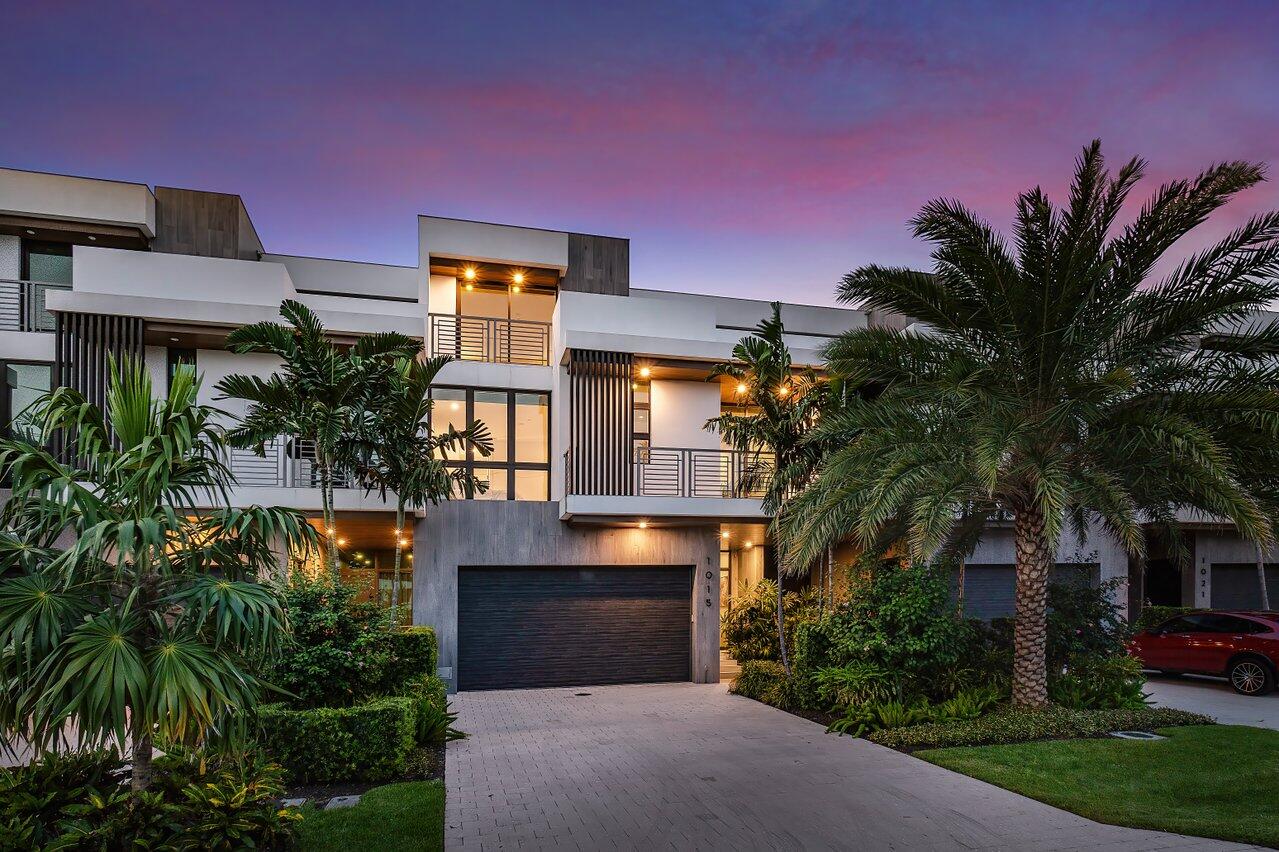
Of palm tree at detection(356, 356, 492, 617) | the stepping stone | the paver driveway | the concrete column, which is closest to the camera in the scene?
the paver driveway

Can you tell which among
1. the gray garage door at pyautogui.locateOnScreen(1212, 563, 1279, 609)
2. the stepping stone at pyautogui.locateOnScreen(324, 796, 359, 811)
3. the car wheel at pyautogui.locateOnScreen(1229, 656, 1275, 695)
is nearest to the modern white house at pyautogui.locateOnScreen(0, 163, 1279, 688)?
the car wheel at pyautogui.locateOnScreen(1229, 656, 1275, 695)

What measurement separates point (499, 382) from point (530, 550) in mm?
3528

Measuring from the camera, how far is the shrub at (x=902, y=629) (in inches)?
433

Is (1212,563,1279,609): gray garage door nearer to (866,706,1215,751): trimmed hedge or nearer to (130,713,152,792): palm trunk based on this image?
(866,706,1215,751): trimmed hedge

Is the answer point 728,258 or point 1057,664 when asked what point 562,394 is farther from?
point 1057,664

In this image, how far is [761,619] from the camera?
15250mm

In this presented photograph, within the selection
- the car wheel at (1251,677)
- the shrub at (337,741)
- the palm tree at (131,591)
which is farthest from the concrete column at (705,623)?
the palm tree at (131,591)

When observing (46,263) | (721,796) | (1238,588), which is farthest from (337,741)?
(1238,588)

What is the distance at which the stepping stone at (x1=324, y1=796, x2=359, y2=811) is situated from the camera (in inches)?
296

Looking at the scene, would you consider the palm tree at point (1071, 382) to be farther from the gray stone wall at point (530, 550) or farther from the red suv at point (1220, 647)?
the red suv at point (1220, 647)

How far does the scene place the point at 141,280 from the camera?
14.0m

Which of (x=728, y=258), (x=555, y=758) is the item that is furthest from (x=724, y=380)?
(x=555, y=758)

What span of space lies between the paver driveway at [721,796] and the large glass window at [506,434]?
5.59 meters

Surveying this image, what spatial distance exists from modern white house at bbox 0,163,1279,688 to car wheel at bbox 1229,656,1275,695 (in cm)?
303
